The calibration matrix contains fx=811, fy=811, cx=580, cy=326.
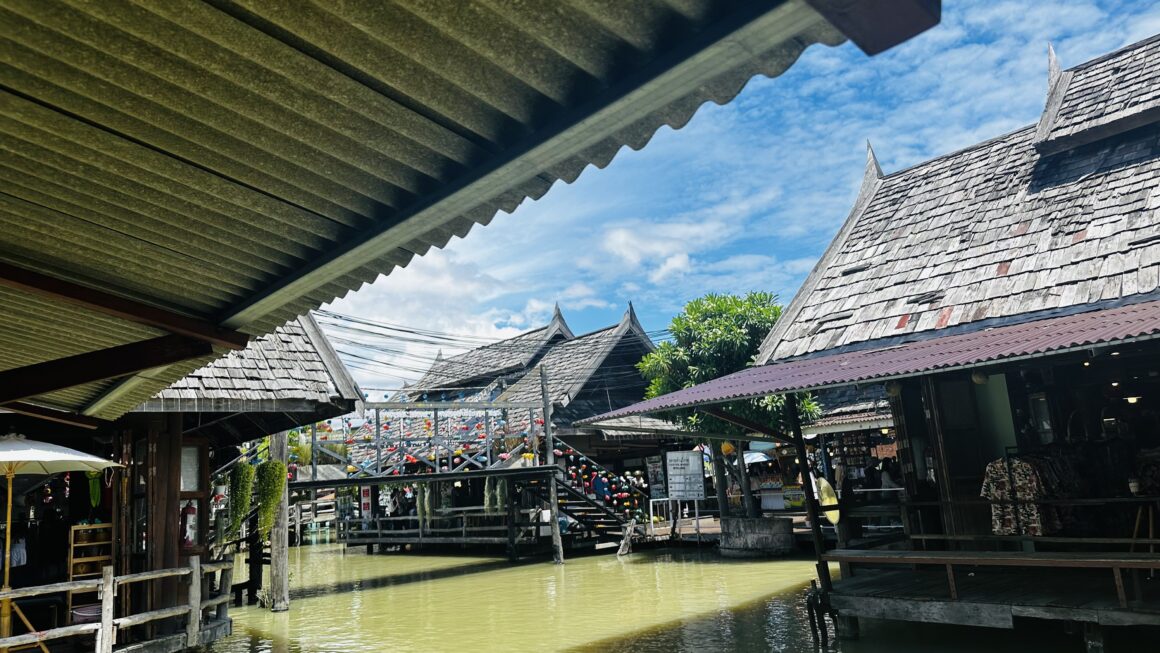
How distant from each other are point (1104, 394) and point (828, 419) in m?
7.15

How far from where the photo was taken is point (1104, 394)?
885 cm

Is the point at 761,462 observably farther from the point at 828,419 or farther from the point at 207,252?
the point at 207,252

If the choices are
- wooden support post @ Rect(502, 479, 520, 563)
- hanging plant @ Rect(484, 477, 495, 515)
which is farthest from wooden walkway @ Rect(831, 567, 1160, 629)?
hanging plant @ Rect(484, 477, 495, 515)

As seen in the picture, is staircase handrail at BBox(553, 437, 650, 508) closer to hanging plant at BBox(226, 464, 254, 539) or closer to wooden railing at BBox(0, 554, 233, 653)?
hanging plant at BBox(226, 464, 254, 539)

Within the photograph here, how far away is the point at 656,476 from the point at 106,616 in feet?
53.4

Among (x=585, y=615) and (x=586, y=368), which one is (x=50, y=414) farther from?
(x=586, y=368)

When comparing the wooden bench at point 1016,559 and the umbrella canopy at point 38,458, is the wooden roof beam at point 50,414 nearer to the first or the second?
the umbrella canopy at point 38,458

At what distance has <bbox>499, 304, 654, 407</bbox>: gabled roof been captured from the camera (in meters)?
21.8

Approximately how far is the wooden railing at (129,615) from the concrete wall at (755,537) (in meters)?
9.31

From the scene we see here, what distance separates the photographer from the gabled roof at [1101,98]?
10.0m

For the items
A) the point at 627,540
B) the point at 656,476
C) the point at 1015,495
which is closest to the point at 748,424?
the point at 1015,495

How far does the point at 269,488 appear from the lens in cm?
1184

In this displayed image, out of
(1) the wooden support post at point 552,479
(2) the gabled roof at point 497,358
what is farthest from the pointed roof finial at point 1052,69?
(2) the gabled roof at point 497,358

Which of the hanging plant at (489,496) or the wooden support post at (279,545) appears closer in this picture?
the wooden support post at (279,545)
